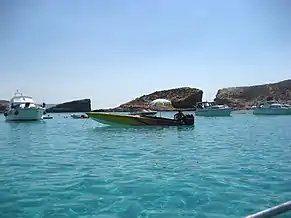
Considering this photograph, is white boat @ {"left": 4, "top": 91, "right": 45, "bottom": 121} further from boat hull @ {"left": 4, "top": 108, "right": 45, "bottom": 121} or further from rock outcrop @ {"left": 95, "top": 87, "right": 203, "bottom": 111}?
rock outcrop @ {"left": 95, "top": 87, "right": 203, "bottom": 111}

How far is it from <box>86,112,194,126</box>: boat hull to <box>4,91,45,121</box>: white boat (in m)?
23.4

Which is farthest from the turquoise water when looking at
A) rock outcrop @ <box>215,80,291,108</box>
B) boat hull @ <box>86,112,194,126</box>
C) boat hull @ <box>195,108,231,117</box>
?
rock outcrop @ <box>215,80,291,108</box>

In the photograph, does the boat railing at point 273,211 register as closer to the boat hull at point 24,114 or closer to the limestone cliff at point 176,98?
the boat hull at point 24,114

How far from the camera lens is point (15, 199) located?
7969 millimetres

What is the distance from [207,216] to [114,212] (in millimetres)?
1892

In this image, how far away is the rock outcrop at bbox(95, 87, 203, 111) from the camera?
13862cm

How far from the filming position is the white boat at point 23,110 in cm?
5427

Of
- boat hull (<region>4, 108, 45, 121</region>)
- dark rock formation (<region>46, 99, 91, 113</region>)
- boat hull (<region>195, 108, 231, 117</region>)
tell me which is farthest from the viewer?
dark rock formation (<region>46, 99, 91, 113</region>)

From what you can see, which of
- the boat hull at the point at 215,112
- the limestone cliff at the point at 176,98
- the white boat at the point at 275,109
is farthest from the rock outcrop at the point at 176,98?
the white boat at the point at 275,109

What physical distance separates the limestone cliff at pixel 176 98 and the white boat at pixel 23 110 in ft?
244

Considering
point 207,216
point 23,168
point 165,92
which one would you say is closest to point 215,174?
point 207,216

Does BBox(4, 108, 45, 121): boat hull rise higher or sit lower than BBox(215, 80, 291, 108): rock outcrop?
lower

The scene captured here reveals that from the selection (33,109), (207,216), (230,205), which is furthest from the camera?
(33,109)

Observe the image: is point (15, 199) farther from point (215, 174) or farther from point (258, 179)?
point (258, 179)
